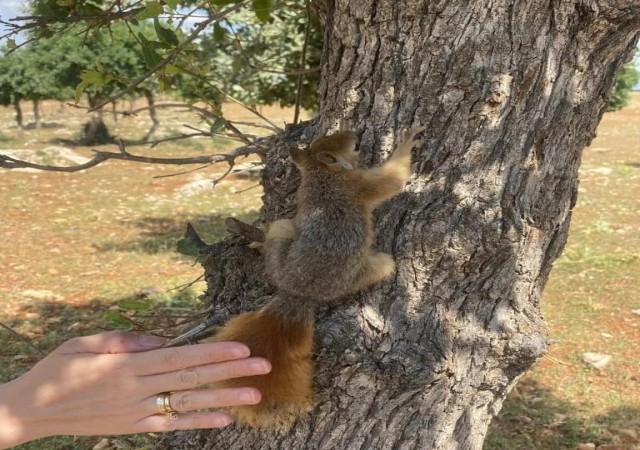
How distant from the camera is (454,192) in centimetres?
212

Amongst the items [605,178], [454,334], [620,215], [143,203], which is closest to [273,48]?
[143,203]

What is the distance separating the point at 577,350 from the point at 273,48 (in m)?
5.37

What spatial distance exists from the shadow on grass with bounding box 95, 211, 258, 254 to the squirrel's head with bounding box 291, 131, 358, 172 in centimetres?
656

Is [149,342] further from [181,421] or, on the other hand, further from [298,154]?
[298,154]

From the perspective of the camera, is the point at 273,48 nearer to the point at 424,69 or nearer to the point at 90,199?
the point at 90,199

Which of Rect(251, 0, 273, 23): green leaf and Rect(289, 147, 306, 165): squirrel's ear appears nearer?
Rect(289, 147, 306, 165): squirrel's ear

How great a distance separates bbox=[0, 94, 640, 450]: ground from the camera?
4.75 metres

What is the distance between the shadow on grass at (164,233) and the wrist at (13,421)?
6.80 meters

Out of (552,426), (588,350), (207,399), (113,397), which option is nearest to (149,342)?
(113,397)

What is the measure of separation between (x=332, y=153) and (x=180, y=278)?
5687 mm

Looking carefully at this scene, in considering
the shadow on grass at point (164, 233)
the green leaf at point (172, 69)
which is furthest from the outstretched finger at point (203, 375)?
the shadow on grass at point (164, 233)

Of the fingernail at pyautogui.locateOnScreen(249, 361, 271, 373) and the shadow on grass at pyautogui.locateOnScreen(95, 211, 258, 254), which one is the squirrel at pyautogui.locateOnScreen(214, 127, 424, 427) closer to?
the fingernail at pyautogui.locateOnScreen(249, 361, 271, 373)

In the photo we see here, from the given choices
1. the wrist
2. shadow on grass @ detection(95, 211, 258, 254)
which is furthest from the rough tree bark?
shadow on grass @ detection(95, 211, 258, 254)

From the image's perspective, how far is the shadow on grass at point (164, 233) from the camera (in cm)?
906
